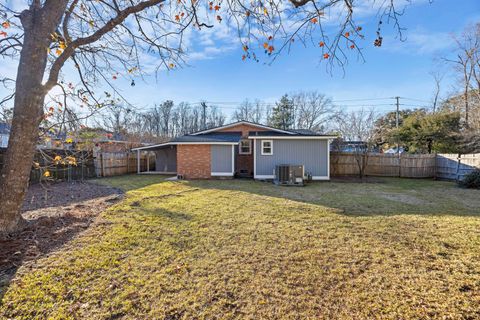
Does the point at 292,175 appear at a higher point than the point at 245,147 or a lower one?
lower

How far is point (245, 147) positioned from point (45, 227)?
37.3 ft

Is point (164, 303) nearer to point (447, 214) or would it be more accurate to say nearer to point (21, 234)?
point (21, 234)

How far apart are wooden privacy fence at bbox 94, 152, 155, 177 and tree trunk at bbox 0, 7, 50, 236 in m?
11.5

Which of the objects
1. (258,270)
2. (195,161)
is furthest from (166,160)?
(258,270)

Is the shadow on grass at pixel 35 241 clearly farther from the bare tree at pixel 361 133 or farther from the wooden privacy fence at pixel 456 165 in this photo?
the wooden privacy fence at pixel 456 165

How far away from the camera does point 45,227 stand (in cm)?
425

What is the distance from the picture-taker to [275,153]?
41.3 feet

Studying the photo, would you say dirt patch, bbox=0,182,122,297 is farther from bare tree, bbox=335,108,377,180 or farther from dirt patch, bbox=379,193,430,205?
bare tree, bbox=335,108,377,180

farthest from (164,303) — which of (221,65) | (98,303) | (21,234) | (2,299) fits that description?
(221,65)

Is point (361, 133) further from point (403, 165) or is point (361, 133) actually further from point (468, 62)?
point (468, 62)

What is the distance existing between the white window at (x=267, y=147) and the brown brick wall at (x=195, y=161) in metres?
3.10

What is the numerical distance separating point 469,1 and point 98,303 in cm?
703

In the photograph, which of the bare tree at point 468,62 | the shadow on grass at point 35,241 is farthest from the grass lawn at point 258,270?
the bare tree at point 468,62

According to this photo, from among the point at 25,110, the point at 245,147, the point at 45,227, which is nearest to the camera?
the point at 25,110
